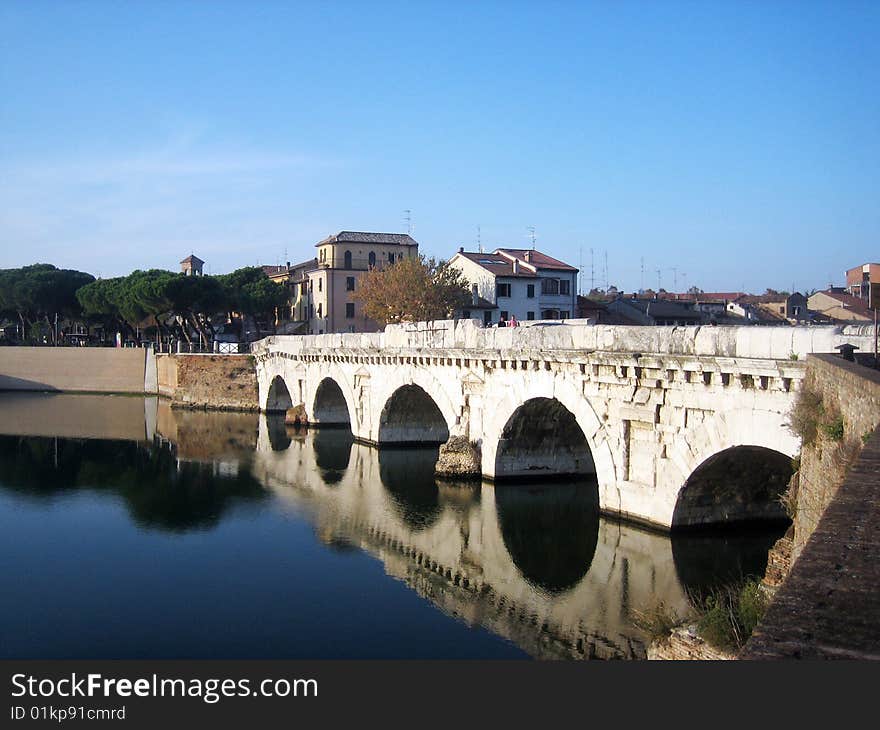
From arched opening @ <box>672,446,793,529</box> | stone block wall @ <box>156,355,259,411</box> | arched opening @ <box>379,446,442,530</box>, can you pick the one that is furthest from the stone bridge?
stone block wall @ <box>156,355,259,411</box>

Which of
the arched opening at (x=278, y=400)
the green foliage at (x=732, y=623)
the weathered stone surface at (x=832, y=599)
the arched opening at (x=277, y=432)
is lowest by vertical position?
the arched opening at (x=277, y=432)

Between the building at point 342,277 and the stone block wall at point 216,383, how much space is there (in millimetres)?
12380

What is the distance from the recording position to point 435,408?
33125 mm

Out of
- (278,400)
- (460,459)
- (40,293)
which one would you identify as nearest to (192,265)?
(40,293)

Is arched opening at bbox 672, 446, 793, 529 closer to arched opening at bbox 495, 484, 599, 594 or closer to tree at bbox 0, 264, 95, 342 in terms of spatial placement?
arched opening at bbox 495, 484, 599, 594

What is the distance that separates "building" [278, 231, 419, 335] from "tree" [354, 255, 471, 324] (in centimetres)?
977

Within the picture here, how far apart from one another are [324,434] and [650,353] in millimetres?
23841

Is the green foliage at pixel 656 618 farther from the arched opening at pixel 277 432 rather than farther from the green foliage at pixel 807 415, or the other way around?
the arched opening at pixel 277 432

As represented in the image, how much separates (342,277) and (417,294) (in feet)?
51.1

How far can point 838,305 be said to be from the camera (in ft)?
163

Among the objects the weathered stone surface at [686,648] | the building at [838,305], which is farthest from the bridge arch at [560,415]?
the building at [838,305]

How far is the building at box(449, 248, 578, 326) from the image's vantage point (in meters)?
52.3

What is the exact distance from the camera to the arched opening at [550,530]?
17.9 m

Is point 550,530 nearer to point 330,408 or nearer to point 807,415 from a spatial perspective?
point 807,415
